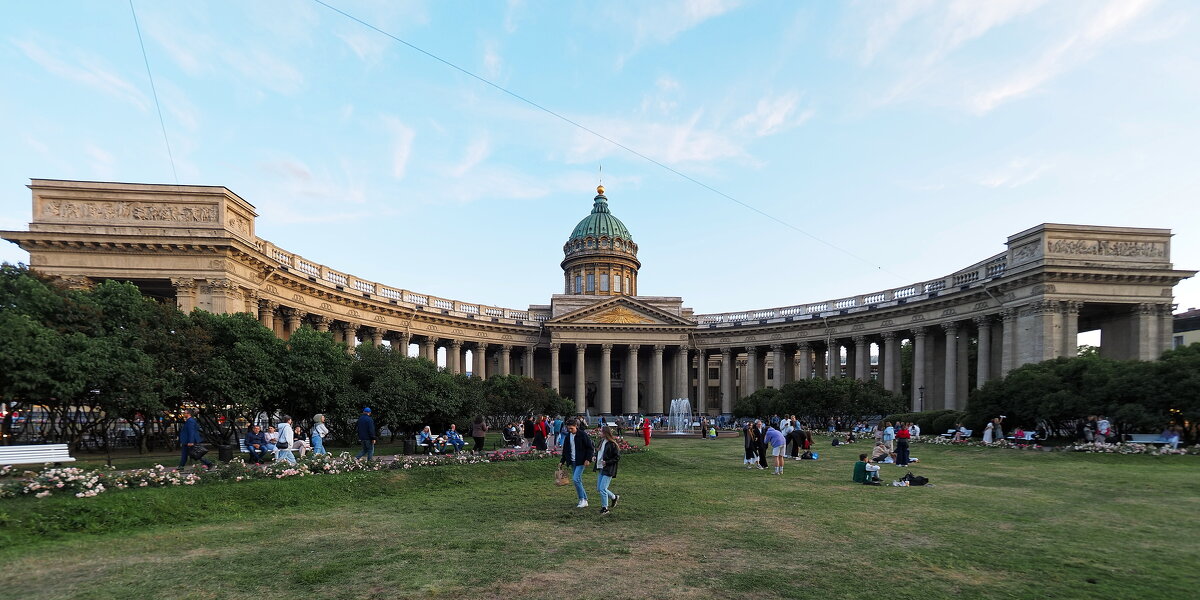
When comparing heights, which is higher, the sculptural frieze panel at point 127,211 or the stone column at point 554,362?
the sculptural frieze panel at point 127,211

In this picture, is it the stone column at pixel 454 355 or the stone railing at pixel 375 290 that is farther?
the stone column at pixel 454 355

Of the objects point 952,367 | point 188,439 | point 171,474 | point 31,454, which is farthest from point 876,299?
point 31,454

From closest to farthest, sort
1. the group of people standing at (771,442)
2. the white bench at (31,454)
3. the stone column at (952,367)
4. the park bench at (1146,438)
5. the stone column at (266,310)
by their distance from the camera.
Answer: the white bench at (31,454), the group of people standing at (771,442), the park bench at (1146,438), the stone column at (266,310), the stone column at (952,367)

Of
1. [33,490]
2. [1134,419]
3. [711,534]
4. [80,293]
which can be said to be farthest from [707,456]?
[80,293]

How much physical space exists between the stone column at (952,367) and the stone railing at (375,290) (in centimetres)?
4106

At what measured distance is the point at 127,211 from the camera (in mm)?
31469

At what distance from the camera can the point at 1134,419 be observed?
24578 millimetres

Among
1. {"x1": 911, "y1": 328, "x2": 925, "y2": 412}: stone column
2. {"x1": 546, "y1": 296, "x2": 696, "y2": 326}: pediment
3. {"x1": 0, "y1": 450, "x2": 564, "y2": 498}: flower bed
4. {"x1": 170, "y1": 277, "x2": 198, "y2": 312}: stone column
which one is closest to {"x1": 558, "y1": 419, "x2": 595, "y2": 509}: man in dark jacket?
{"x1": 0, "y1": 450, "x2": 564, "y2": 498}: flower bed

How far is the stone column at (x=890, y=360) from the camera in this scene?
2077 inches

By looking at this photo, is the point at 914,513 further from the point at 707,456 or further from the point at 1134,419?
the point at 1134,419

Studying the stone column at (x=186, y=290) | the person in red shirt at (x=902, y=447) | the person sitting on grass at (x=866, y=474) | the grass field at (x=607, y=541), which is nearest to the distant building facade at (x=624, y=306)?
the stone column at (x=186, y=290)

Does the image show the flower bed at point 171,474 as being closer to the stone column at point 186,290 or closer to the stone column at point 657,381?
the stone column at point 186,290

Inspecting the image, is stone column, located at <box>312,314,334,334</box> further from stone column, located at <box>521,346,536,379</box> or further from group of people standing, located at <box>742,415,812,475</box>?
group of people standing, located at <box>742,415,812,475</box>

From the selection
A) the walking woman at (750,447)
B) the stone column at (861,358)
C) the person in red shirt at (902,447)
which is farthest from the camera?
the stone column at (861,358)
